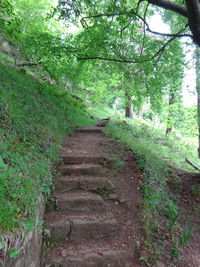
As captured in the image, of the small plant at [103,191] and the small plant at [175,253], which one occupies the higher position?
the small plant at [103,191]

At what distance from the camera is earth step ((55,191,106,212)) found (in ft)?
9.41

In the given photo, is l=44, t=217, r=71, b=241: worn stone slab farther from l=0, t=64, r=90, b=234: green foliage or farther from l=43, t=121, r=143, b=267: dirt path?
l=0, t=64, r=90, b=234: green foliage

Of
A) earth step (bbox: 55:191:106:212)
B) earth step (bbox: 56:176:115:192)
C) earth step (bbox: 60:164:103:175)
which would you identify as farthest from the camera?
earth step (bbox: 60:164:103:175)

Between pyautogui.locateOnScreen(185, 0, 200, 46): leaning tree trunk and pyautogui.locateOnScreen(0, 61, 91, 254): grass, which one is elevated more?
pyautogui.locateOnScreen(185, 0, 200, 46): leaning tree trunk

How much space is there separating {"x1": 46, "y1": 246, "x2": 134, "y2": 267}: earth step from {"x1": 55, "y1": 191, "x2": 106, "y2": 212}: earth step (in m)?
0.59

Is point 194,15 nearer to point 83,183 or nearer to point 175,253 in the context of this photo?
point 83,183

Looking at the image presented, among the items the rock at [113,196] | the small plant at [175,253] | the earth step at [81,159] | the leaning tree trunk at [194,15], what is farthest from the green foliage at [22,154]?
the leaning tree trunk at [194,15]

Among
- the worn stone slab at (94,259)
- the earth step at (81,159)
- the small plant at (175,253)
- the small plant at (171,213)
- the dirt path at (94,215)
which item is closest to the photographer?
the worn stone slab at (94,259)

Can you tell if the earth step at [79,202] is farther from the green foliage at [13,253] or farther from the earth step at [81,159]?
the green foliage at [13,253]

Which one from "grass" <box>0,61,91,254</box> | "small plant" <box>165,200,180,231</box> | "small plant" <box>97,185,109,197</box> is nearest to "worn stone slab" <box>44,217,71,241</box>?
"grass" <box>0,61,91,254</box>

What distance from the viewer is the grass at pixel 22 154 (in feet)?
5.99

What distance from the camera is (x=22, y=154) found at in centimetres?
281

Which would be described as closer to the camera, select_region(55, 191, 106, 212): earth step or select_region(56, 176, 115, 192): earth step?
select_region(55, 191, 106, 212): earth step

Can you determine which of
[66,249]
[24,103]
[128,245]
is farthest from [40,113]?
[128,245]
